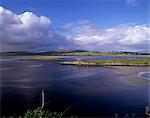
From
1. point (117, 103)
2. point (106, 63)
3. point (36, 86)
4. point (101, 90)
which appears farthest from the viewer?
point (106, 63)

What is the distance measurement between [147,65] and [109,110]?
21.3m

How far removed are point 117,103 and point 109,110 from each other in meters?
1.19

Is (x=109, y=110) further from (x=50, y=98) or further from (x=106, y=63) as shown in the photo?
(x=106, y=63)

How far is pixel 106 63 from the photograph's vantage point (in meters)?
35.1

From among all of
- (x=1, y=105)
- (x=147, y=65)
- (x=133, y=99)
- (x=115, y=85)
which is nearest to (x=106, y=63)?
(x=147, y=65)

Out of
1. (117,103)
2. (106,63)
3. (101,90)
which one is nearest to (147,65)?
(106,63)

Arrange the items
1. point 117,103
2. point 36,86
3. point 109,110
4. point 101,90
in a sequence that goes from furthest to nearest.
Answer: point 36,86, point 101,90, point 117,103, point 109,110

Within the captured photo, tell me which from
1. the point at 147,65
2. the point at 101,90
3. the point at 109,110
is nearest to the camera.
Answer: the point at 109,110

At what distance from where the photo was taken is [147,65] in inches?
1273

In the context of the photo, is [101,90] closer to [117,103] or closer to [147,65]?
[117,103]

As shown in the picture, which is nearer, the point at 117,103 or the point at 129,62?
the point at 117,103

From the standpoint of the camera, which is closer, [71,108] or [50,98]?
[71,108]

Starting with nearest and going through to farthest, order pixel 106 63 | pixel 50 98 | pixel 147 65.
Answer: pixel 50 98, pixel 147 65, pixel 106 63

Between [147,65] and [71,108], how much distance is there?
21.6 metres
